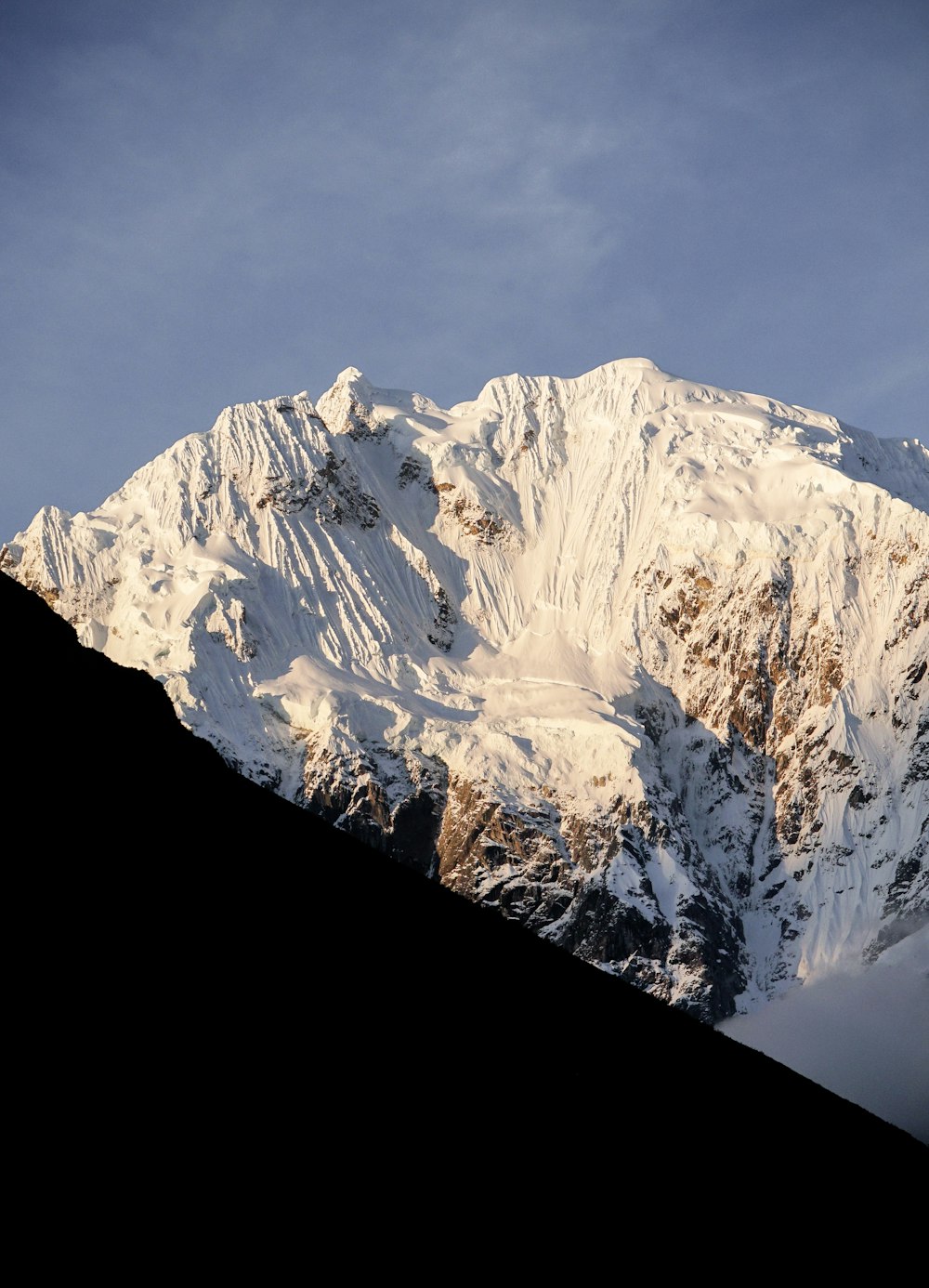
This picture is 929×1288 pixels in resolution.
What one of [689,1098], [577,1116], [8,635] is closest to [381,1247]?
[577,1116]

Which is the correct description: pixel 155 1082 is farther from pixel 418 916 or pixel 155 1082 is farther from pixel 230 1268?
pixel 418 916

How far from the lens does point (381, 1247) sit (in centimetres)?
3519

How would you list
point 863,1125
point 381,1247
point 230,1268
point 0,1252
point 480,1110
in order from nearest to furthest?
point 0,1252, point 230,1268, point 381,1247, point 480,1110, point 863,1125

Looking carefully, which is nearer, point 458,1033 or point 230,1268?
point 230,1268

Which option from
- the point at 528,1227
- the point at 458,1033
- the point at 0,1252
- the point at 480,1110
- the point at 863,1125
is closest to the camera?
the point at 0,1252

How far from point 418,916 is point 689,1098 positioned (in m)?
10.1

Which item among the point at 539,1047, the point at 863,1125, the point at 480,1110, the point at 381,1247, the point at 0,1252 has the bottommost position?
the point at 0,1252

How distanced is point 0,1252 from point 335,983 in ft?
53.3

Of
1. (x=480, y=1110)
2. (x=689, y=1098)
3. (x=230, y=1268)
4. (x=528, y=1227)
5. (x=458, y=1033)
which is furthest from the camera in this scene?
(x=689, y=1098)

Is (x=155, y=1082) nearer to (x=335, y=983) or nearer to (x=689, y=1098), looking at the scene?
(x=335, y=983)

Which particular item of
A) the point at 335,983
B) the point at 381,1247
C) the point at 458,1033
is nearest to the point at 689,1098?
the point at 458,1033

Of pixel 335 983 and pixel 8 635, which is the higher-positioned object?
pixel 8 635

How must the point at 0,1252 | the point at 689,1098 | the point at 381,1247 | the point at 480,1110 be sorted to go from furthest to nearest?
the point at 689,1098, the point at 480,1110, the point at 381,1247, the point at 0,1252

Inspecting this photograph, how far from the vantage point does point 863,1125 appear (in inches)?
2195
